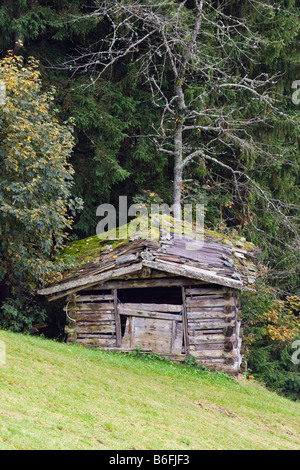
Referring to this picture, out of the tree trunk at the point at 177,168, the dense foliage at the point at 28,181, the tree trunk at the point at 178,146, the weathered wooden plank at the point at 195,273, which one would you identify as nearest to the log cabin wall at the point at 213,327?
the weathered wooden plank at the point at 195,273

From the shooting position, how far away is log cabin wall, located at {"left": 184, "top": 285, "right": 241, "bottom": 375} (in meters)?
19.8

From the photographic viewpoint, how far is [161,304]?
20.5 meters

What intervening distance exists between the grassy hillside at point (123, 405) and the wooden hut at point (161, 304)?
749 mm

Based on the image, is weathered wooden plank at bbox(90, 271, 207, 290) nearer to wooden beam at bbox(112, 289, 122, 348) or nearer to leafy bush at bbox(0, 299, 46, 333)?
wooden beam at bbox(112, 289, 122, 348)

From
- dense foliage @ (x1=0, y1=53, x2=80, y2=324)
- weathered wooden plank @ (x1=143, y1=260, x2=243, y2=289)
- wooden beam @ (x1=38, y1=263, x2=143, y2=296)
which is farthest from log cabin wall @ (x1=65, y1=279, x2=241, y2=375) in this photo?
dense foliage @ (x1=0, y1=53, x2=80, y2=324)

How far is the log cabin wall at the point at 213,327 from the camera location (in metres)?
19.8

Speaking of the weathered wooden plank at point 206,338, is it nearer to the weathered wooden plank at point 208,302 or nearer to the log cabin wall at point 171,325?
the log cabin wall at point 171,325

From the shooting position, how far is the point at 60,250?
75.6 feet

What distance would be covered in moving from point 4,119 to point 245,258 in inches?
361

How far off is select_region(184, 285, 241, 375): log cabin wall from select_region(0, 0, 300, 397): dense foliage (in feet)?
19.2

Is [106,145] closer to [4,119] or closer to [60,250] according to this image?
[60,250]

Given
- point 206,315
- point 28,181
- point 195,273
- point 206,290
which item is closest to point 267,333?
point 206,315
